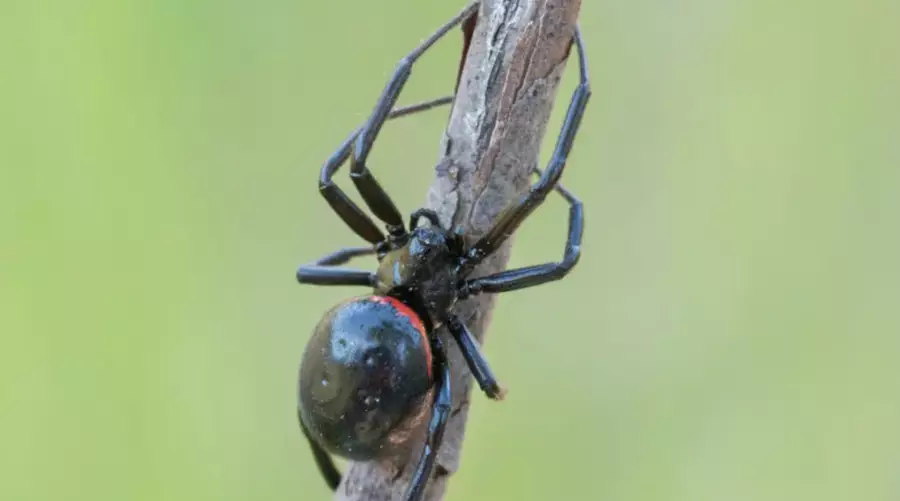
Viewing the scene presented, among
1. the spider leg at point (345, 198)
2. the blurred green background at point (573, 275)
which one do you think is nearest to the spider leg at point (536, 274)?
the spider leg at point (345, 198)

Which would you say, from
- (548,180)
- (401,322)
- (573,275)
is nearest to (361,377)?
(401,322)

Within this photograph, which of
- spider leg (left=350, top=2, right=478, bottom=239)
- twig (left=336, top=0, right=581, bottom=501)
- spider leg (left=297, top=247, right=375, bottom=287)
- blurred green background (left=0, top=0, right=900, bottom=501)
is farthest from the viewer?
blurred green background (left=0, top=0, right=900, bottom=501)

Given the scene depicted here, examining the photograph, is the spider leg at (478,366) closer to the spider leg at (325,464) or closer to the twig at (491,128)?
the twig at (491,128)

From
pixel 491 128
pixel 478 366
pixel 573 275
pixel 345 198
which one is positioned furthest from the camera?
pixel 573 275

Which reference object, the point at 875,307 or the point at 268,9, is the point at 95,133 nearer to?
the point at 268,9

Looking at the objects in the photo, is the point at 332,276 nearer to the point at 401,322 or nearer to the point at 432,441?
the point at 401,322

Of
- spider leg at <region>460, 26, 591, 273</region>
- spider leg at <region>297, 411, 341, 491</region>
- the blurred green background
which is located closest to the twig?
spider leg at <region>460, 26, 591, 273</region>

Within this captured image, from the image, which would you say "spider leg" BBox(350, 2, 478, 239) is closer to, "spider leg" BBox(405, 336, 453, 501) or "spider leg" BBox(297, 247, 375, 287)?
"spider leg" BBox(297, 247, 375, 287)
